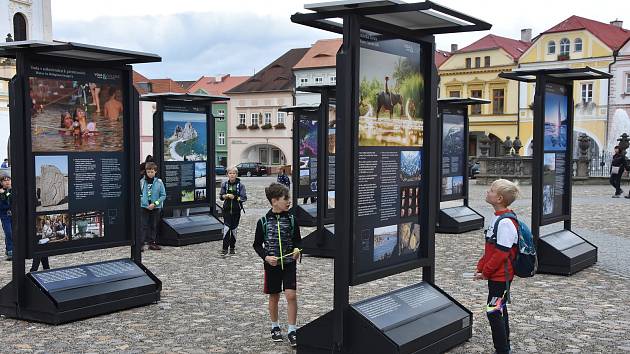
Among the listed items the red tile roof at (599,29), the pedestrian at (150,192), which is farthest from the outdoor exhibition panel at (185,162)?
the red tile roof at (599,29)

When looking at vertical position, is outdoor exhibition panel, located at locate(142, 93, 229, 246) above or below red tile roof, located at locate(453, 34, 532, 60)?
below

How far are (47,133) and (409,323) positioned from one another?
176 inches

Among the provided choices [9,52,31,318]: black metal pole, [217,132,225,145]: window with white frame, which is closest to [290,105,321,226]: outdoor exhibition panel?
[9,52,31,318]: black metal pole

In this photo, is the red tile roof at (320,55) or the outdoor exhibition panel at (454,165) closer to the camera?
the outdoor exhibition panel at (454,165)

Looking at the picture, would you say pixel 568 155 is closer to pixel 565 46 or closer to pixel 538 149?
pixel 538 149

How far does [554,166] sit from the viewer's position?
452 inches

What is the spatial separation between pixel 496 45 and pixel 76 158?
193 feet

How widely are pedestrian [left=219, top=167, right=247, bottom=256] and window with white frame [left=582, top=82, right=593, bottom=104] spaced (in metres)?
49.9

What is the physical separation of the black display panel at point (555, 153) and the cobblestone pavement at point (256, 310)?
44.3 inches

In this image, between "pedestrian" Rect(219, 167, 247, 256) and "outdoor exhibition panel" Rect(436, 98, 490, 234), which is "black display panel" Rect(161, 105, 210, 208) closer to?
"pedestrian" Rect(219, 167, 247, 256)

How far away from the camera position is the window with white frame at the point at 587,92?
188 feet

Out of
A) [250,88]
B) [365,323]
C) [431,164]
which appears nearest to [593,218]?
[431,164]

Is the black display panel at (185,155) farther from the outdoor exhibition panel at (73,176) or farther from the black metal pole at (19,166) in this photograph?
the black metal pole at (19,166)

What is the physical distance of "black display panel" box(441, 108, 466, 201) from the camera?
17172 millimetres
